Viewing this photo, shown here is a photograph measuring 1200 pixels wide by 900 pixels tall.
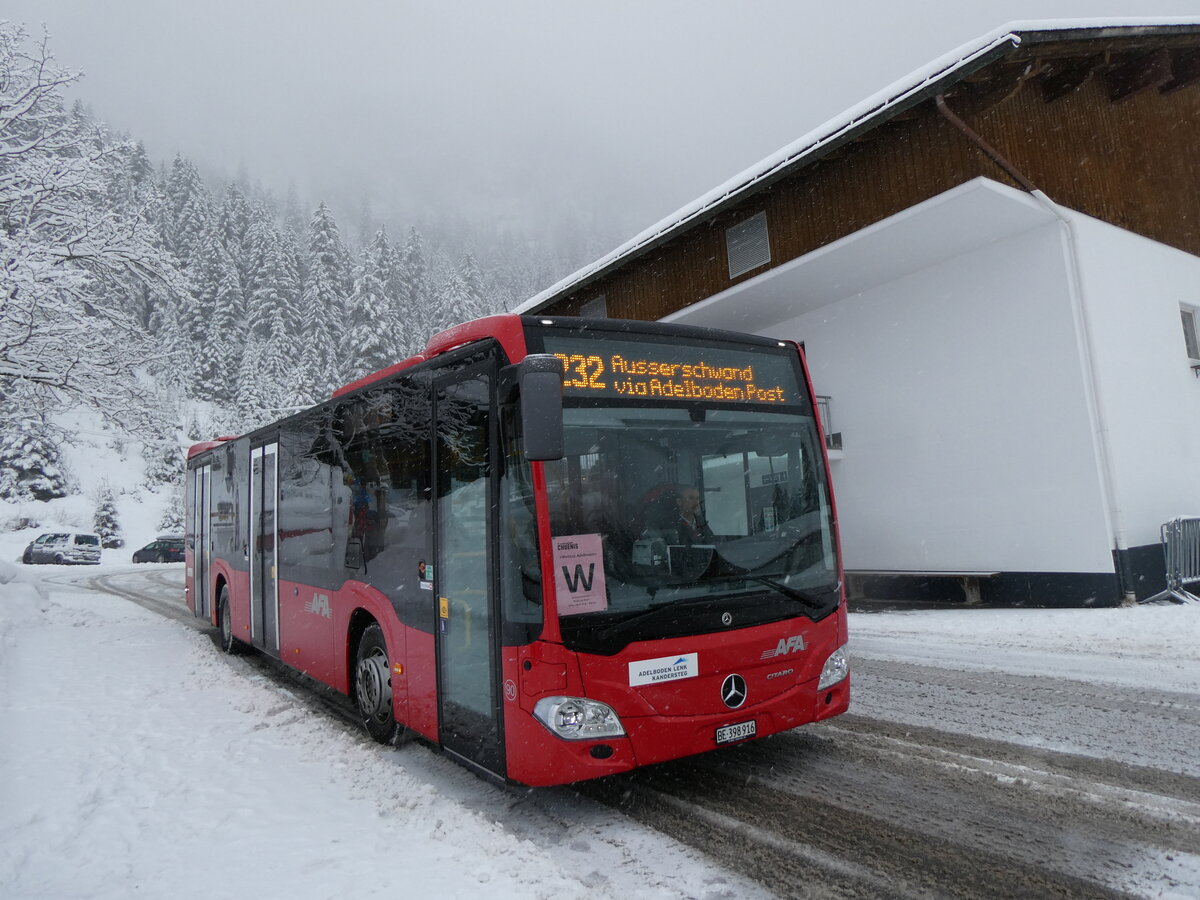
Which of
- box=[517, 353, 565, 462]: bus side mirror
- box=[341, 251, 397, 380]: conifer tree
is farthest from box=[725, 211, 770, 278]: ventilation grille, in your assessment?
box=[341, 251, 397, 380]: conifer tree

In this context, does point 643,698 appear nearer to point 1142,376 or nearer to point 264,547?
point 264,547

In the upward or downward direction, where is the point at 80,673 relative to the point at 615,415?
downward

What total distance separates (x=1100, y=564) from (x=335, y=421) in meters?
11.0

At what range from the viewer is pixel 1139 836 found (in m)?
3.61

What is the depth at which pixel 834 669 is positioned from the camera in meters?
4.82

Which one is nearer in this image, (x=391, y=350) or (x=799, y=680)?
(x=799, y=680)

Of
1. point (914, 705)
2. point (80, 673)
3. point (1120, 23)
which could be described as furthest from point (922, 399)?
point (80, 673)

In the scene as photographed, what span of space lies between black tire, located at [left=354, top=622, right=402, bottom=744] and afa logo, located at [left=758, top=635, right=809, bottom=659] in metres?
2.85

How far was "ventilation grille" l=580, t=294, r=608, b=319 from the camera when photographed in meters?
20.9

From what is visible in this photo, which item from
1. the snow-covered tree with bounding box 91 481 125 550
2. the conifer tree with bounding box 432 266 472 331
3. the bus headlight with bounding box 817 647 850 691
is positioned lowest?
the bus headlight with bounding box 817 647 850 691

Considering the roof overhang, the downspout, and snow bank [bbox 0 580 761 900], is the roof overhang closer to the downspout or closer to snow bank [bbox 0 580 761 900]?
the downspout

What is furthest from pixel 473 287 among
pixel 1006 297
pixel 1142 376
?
pixel 1142 376

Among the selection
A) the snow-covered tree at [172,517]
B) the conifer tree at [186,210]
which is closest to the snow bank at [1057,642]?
the snow-covered tree at [172,517]

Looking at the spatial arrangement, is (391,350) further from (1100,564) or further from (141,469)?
(1100,564)
